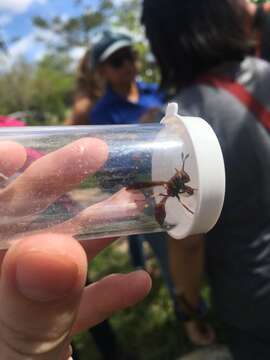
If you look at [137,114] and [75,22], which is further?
[75,22]

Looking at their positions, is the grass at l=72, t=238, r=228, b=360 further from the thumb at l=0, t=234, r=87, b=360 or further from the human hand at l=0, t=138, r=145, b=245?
the thumb at l=0, t=234, r=87, b=360

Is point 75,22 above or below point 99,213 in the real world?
below

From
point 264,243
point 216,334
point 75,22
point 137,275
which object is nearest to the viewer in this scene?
point 137,275

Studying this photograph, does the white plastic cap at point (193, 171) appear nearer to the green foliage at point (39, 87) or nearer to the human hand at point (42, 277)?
the human hand at point (42, 277)

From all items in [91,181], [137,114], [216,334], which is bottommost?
[216,334]

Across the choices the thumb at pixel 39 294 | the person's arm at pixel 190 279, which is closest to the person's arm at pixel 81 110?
the person's arm at pixel 190 279

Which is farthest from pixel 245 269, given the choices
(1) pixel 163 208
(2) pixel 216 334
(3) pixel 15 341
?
(2) pixel 216 334

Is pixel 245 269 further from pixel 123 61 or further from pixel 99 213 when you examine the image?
pixel 123 61

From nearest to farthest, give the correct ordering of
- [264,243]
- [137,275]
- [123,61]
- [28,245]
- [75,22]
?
[28,245]
[137,275]
[264,243]
[123,61]
[75,22]
